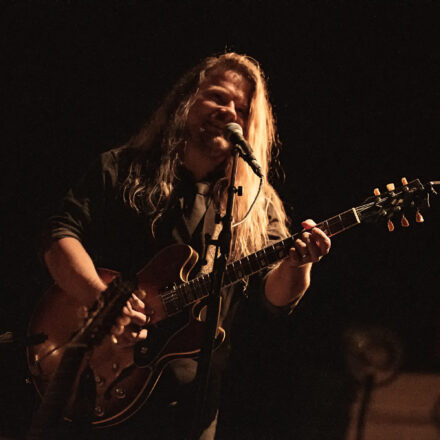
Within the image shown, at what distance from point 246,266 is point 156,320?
0.41 metres

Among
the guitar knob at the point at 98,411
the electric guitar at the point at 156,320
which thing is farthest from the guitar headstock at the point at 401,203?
the guitar knob at the point at 98,411

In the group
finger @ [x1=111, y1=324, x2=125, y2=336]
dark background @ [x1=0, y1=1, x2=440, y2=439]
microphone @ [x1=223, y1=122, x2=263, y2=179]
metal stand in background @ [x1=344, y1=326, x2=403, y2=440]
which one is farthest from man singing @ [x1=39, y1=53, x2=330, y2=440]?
metal stand in background @ [x1=344, y1=326, x2=403, y2=440]

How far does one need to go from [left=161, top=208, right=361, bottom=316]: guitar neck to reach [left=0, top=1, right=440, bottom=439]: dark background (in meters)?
0.83

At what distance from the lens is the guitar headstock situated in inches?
68.1

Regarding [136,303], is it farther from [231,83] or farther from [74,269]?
[231,83]

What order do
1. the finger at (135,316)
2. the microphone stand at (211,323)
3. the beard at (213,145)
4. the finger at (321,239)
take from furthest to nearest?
the beard at (213,145), the finger at (321,239), the finger at (135,316), the microphone stand at (211,323)

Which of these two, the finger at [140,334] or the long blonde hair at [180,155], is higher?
the long blonde hair at [180,155]

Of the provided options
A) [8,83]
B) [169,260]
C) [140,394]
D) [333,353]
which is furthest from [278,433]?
[8,83]

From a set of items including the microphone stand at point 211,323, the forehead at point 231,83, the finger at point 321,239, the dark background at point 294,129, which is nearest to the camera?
the microphone stand at point 211,323

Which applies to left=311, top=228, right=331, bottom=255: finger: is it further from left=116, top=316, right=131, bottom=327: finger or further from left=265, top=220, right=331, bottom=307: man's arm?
left=116, top=316, right=131, bottom=327: finger

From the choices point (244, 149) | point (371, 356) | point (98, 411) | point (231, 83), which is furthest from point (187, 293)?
point (371, 356)

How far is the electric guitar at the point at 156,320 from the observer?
64.3 inches

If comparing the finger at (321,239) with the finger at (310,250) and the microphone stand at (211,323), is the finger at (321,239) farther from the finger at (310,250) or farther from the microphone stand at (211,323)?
the microphone stand at (211,323)

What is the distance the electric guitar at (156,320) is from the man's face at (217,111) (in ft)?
1.64
